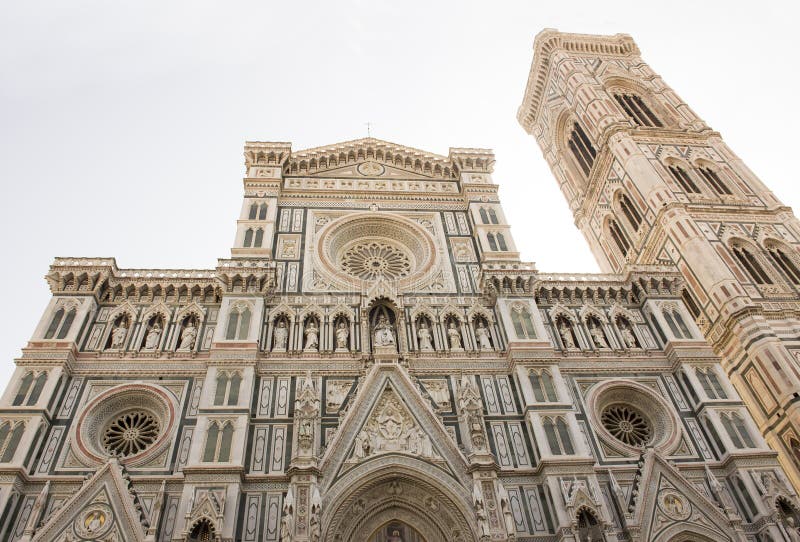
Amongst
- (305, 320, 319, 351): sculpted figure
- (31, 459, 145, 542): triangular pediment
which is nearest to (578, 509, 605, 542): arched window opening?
(305, 320, 319, 351): sculpted figure

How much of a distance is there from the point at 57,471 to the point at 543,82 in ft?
109

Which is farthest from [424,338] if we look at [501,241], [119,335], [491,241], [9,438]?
[9,438]

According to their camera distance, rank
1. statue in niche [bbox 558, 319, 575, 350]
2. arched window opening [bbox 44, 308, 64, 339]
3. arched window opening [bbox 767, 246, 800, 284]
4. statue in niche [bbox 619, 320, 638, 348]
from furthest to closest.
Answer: arched window opening [bbox 767, 246, 800, 284] → statue in niche [bbox 619, 320, 638, 348] → statue in niche [bbox 558, 319, 575, 350] → arched window opening [bbox 44, 308, 64, 339]

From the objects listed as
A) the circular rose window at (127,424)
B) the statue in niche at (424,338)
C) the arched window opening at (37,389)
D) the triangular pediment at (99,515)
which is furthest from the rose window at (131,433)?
the statue in niche at (424,338)

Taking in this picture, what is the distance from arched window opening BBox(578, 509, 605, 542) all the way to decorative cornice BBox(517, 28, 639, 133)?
96.2 feet

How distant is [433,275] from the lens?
20750 mm

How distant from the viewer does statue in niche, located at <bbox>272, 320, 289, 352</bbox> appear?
701 inches

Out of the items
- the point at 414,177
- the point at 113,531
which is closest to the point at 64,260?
the point at 113,531

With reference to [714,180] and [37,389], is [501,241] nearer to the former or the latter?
[714,180]

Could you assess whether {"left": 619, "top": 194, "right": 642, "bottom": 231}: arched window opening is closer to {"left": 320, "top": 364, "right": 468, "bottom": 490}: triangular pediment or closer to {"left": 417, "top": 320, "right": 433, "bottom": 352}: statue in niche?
{"left": 417, "top": 320, "right": 433, "bottom": 352}: statue in niche

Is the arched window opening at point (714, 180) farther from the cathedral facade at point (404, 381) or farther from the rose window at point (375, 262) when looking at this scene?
the rose window at point (375, 262)

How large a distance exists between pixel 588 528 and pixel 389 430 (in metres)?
5.29

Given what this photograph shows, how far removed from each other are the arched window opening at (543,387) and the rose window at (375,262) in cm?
595

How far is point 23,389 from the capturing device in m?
15.9
